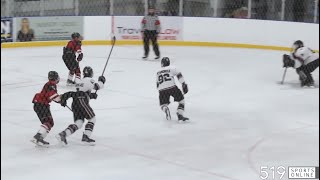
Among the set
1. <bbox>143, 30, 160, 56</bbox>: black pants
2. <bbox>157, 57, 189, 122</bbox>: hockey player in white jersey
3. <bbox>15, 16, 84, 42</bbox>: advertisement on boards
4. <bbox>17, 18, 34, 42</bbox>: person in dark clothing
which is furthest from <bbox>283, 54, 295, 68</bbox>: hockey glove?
<bbox>17, 18, 34, 42</bbox>: person in dark clothing

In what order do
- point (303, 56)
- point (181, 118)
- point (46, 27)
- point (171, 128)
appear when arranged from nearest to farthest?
point (171, 128), point (181, 118), point (303, 56), point (46, 27)

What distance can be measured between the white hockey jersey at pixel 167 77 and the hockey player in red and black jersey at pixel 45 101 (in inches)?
72.9

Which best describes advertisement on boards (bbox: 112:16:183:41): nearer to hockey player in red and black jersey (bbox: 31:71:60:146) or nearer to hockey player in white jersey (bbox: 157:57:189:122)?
hockey player in white jersey (bbox: 157:57:189:122)

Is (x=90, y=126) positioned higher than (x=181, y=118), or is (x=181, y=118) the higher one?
(x=90, y=126)

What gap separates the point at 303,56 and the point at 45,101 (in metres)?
→ 5.66

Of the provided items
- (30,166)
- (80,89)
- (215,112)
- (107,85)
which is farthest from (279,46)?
(30,166)

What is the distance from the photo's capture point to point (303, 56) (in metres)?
11.0

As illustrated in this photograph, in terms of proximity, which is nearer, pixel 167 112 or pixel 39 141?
pixel 39 141

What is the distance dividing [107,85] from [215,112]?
8.75 ft

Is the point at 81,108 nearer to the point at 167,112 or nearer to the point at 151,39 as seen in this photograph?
the point at 167,112

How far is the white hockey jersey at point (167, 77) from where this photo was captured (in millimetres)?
8281

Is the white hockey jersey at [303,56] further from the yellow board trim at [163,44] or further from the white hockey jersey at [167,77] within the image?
the yellow board trim at [163,44]

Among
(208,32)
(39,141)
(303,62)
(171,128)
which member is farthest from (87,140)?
(208,32)

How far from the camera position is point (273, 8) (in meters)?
15.7
